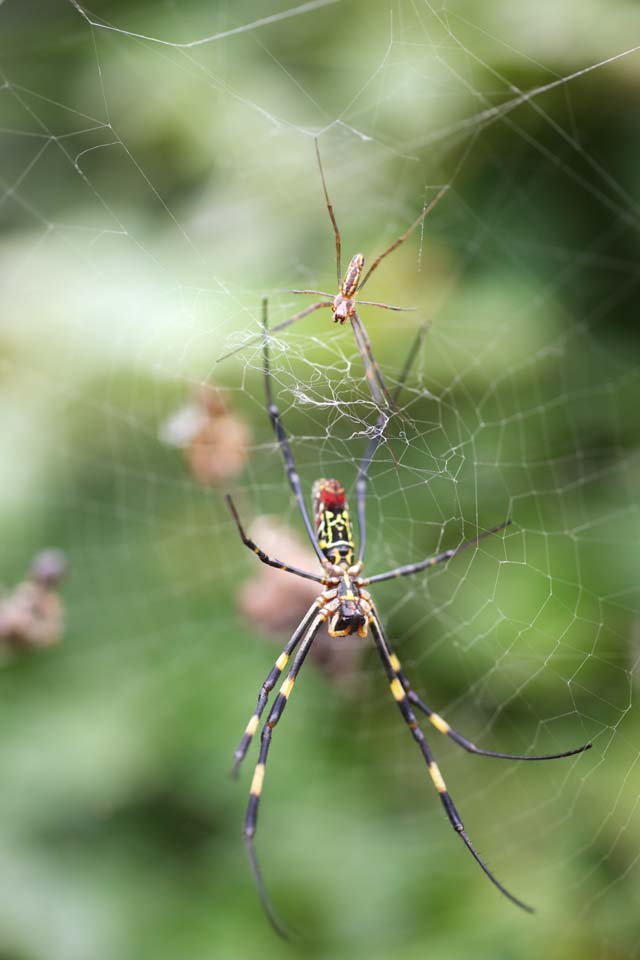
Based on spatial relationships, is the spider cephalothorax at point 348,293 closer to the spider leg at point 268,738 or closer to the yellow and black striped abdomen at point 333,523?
the yellow and black striped abdomen at point 333,523

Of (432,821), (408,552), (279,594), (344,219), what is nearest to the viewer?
(279,594)

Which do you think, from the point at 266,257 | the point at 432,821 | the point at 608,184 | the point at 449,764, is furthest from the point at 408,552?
the point at 608,184

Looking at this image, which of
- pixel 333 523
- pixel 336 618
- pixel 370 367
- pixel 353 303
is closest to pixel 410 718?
pixel 336 618

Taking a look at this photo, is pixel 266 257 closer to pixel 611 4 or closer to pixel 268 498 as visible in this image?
pixel 268 498

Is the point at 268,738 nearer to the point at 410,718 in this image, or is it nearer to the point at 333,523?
the point at 410,718

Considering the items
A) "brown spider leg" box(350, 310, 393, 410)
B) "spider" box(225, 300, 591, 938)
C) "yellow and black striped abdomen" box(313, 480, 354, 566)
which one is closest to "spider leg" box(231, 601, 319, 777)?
"spider" box(225, 300, 591, 938)

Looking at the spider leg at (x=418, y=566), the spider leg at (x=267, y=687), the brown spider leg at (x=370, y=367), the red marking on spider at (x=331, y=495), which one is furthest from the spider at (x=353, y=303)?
the spider leg at (x=267, y=687)
